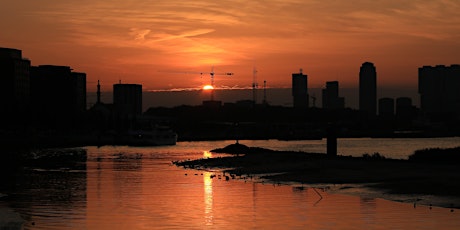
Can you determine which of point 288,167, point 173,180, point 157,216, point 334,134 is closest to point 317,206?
point 157,216

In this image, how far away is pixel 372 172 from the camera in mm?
64188

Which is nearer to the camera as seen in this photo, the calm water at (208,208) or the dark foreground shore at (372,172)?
the calm water at (208,208)

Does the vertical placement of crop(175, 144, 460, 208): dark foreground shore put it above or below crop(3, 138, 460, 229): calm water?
above

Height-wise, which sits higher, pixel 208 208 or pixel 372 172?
pixel 372 172

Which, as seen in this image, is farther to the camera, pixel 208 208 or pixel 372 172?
pixel 372 172

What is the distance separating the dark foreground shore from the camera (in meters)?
48.8

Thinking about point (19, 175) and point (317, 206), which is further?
point (19, 175)

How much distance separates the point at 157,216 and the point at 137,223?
107 inches

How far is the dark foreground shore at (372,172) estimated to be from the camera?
4883 cm

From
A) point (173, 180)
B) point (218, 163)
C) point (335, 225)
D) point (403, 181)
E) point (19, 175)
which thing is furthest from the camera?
point (218, 163)

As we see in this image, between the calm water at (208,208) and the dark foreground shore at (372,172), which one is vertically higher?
the dark foreground shore at (372,172)

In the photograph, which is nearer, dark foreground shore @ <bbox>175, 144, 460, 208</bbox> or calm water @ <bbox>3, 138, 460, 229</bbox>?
calm water @ <bbox>3, 138, 460, 229</bbox>

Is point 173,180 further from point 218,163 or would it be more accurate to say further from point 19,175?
point 218,163

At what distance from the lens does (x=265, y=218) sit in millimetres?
37812
